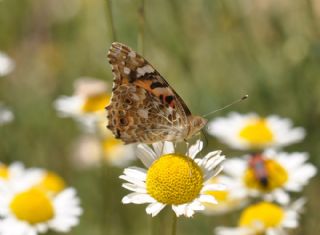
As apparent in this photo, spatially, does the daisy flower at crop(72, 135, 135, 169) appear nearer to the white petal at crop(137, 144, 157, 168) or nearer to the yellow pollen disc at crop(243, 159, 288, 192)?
the yellow pollen disc at crop(243, 159, 288, 192)

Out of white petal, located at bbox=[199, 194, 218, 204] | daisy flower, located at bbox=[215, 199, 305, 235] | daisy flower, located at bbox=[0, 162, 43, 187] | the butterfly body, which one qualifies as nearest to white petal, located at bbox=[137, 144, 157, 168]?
white petal, located at bbox=[199, 194, 218, 204]

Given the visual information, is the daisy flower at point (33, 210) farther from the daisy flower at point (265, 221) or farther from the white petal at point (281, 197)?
the white petal at point (281, 197)

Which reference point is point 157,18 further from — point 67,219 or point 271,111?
point 67,219

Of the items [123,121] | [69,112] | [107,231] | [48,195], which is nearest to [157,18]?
[69,112]

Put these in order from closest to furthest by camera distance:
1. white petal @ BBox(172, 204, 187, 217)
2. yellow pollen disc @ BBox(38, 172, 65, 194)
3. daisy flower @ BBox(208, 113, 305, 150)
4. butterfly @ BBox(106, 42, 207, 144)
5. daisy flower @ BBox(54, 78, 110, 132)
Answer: white petal @ BBox(172, 204, 187, 217) < butterfly @ BBox(106, 42, 207, 144) < yellow pollen disc @ BBox(38, 172, 65, 194) < daisy flower @ BBox(208, 113, 305, 150) < daisy flower @ BBox(54, 78, 110, 132)

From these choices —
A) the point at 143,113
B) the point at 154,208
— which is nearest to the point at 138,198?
the point at 154,208

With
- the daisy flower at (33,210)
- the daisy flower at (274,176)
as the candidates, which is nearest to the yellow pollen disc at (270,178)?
the daisy flower at (274,176)

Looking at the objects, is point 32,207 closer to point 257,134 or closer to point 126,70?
point 126,70
